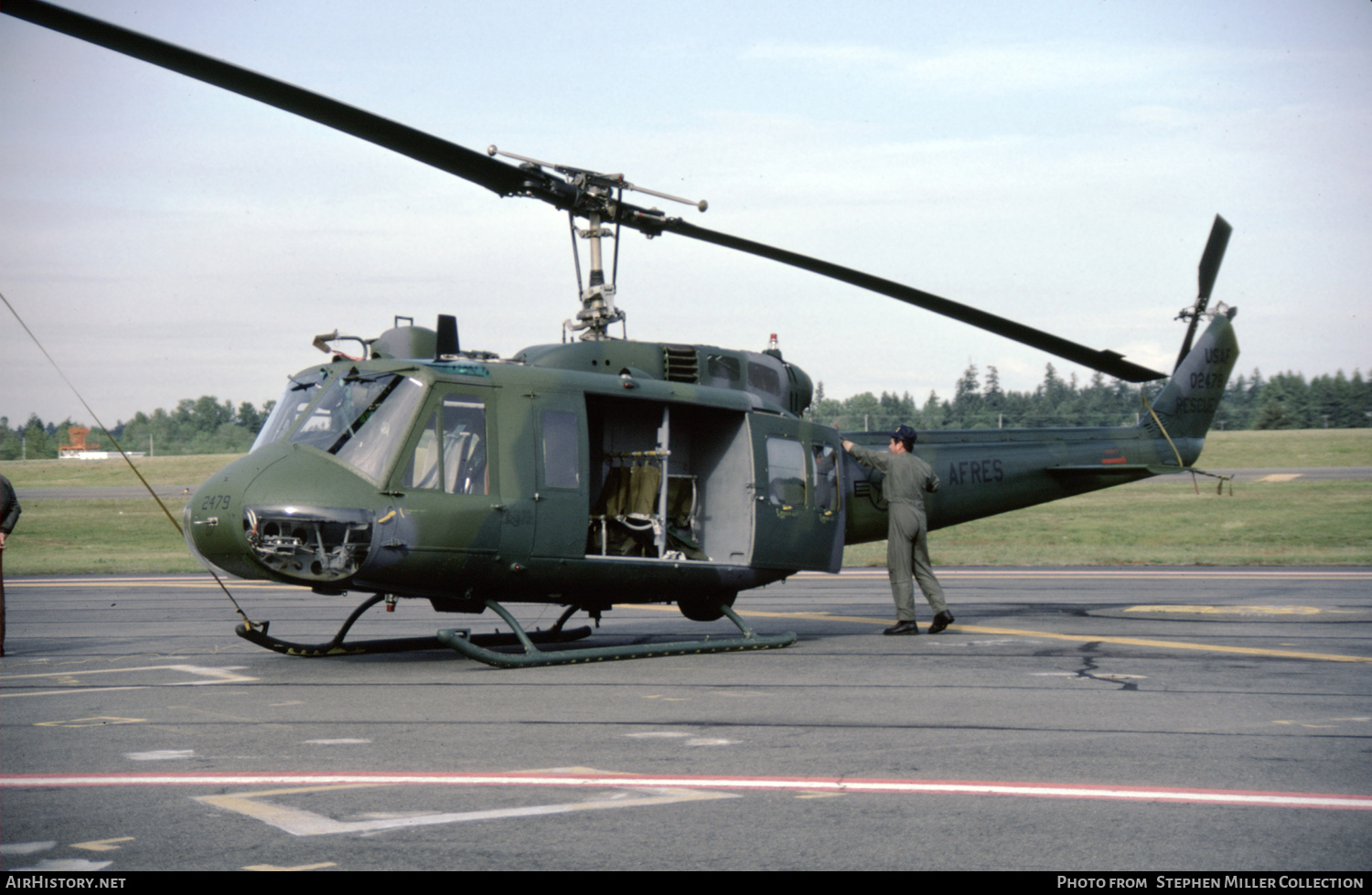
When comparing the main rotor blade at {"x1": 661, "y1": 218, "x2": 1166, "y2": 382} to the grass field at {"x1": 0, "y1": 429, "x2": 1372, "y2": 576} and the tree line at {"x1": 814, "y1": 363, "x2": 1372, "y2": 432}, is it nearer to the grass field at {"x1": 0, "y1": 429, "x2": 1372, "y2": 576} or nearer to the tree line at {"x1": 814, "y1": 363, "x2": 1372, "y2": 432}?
the grass field at {"x1": 0, "y1": 429, "x2": 1372, "y2": 576}

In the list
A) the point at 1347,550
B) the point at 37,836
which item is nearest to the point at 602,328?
the point at 37,836

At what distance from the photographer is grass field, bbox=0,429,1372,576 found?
27031mm

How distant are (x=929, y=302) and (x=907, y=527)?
2.66 metres

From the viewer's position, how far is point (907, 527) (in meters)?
13.1

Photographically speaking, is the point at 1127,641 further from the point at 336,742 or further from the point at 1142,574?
the point at 1142,574

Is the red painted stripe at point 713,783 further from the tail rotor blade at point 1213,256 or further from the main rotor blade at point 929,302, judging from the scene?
the tail rotor blade at point 1213,256

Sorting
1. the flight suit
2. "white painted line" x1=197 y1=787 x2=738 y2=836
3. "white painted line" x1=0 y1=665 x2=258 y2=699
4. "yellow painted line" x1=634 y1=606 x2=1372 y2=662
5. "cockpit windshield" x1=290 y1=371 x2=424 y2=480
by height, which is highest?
"cockpit windshield" x1=290 y1=371 x2=424 y2=480

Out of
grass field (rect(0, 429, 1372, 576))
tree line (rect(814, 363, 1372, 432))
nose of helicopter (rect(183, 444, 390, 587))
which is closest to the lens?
nose of helicopter (rect(183, 444, 390, 587))

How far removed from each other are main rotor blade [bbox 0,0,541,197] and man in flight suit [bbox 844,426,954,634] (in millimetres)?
5348

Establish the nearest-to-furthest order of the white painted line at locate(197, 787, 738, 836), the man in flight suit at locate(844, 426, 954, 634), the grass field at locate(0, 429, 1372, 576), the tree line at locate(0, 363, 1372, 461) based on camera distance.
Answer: the white painted line at locate(197, 787, 738, 836) → the man in flight suit at locate(844, 426, 954, 634) → the grass field at locate(0, 429, 1372, 576) → the tree line at locate(0, 363, 1372, 461)

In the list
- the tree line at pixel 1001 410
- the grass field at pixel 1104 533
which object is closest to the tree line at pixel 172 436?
the tree line at pixel 1001 410

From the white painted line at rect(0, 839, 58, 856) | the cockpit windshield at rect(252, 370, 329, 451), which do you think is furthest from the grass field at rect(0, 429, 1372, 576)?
the white painted line at rect(0, 839, 58, 856)

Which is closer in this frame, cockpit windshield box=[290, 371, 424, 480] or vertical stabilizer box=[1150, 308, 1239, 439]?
cockpit windshield box=[290, 371, 424, 480]

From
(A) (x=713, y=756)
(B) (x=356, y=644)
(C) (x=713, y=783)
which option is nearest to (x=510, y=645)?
(B) (x=356, y=644)
